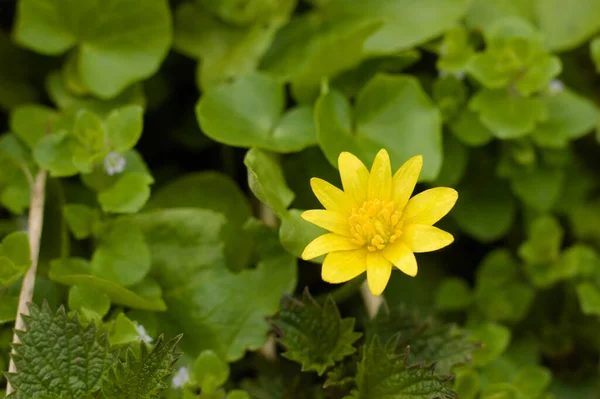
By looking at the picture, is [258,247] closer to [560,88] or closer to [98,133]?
[98,133]

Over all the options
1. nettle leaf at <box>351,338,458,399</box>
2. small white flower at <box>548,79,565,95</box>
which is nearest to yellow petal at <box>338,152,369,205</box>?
nettle leaf at <box>351,338,458,399</box>

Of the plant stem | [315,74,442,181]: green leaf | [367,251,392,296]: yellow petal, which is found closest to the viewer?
[367,251,392,296]: yellow petal

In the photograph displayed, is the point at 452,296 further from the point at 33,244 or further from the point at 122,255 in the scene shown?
the point at 33,244

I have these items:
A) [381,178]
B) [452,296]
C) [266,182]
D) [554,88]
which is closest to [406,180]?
[381,178]

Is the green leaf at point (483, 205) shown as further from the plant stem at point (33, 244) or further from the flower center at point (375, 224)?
the plant stem at point (33, 244)

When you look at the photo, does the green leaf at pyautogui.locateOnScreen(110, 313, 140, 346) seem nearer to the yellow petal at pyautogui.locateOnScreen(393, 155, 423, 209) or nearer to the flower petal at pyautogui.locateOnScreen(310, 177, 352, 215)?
the flower petal at pyautogui.locateOnScreen(310, 177, 352, 215)
